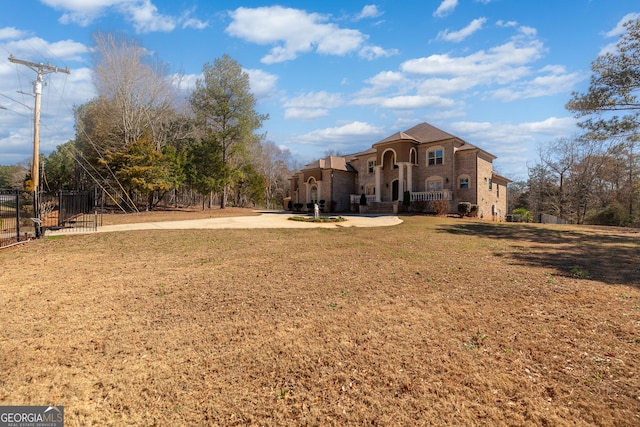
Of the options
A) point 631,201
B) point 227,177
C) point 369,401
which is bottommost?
point 369,401

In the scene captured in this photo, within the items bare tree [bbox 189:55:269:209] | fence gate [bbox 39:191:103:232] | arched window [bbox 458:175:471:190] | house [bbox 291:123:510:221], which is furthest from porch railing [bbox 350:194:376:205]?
fence gate [bbox 39:191:103:232]

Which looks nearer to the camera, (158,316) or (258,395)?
(258,395)

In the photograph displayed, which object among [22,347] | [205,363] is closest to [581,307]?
[205,363]

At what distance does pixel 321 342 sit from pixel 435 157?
85.6 feet

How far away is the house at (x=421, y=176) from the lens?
83.6ft

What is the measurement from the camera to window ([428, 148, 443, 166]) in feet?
87.4

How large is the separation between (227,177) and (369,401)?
1127 inches

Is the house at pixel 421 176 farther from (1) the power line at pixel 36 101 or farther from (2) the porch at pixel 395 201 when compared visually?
(1) the power line at pixel 36 101

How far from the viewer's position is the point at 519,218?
28.2 metres

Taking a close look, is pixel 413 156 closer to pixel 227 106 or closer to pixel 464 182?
pixel 464 182

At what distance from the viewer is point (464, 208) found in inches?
915

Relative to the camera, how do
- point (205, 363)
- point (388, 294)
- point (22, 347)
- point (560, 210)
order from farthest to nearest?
point (560, 210) < point (388, 294) < point (22, 347) < point (205, 363)

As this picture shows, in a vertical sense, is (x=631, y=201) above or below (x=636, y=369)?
above

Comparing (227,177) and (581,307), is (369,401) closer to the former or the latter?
(581,307)
